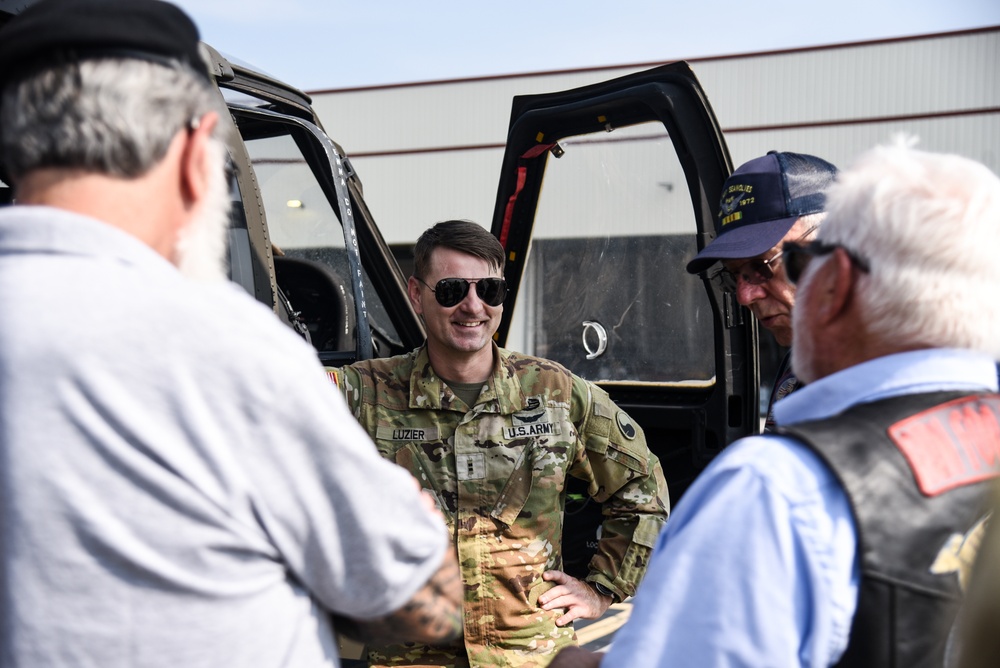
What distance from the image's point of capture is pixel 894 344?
1.14m

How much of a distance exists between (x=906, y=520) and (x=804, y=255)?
1.45ft

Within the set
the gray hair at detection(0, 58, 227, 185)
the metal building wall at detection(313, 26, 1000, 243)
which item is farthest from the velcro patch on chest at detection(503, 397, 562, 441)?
the metal building wall at detection(313, 26, 1000, 243)

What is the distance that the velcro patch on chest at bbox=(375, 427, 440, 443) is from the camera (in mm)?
2508

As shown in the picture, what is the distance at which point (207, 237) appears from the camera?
1058mm

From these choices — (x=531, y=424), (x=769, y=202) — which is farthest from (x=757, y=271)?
(x=531, y=424)

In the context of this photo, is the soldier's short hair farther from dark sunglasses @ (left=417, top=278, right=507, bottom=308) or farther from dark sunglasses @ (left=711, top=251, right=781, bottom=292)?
dark sunglasses @ (left=711, top=251, right=781, bottom=292)

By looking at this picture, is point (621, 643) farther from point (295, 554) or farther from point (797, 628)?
point (295, 554)

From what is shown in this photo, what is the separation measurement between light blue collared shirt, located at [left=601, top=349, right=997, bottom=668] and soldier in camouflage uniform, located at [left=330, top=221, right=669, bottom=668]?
1.33 m

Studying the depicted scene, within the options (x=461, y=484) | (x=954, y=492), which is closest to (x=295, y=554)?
(x=954, y=492)

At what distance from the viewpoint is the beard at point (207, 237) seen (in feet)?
3.38

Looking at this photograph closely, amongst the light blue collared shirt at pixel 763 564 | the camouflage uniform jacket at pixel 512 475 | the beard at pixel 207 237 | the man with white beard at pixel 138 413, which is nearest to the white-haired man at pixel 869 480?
the light blue collared shirt at pixel 763 564

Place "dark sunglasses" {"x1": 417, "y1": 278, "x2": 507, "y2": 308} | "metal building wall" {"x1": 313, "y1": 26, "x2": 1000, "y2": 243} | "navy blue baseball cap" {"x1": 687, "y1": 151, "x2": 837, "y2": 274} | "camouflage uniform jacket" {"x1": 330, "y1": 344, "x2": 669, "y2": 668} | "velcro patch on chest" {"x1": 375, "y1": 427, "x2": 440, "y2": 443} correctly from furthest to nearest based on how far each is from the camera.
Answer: "metal building wall" {"x1": 313, "y1": 26, "x2": 1000, "y2": 243}
"dark sunglasses" {"x1": 417, "y1": 278, "x2": 507, "y2": 308}
"velcro patch on chest" {"x1": 375, "y1": 427, "x2": 440, "y2": 443}
"camouflage uniform jacket" {"x1": 330, "y1": 344, "x2": 669, "y2": 668}
"navy blue baseball cap" {"x1": 687, "y1": 151, "x2": 837, "y2": 274}

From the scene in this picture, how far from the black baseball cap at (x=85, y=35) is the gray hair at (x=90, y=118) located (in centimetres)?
1

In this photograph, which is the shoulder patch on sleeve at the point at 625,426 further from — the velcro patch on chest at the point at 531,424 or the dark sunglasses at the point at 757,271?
the dark sunglasses at the point at 757,271
